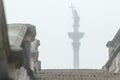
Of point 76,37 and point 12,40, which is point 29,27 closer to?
point 12,40

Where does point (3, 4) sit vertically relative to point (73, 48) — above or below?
above

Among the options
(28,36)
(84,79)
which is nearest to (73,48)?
(84,79)

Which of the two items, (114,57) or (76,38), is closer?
(114,57)

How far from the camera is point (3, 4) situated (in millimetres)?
5258

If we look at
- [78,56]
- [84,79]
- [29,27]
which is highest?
[29,27]

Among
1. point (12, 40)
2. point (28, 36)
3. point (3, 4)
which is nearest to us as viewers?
point (3, 4)

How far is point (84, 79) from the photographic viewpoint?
15.7 meters

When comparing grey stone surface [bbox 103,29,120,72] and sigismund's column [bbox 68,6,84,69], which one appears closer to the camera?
grey stone surface [bbox 103,29,120,72]

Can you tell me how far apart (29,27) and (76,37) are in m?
64.5

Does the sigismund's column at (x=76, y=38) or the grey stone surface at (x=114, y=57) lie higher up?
the grey stone surface at (x=114, y=57)

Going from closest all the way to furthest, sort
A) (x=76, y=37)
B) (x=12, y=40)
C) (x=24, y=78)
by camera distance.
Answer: (x=12, y=40)
(x=24, y=78)
(x=76, y=37)

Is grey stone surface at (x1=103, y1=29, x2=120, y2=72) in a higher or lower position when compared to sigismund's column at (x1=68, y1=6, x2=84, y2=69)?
higher

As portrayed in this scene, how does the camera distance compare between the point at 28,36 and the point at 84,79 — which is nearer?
the point at 28,36

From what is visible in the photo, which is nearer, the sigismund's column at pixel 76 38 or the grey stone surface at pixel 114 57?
the grey stone surface at pixel 114 57
